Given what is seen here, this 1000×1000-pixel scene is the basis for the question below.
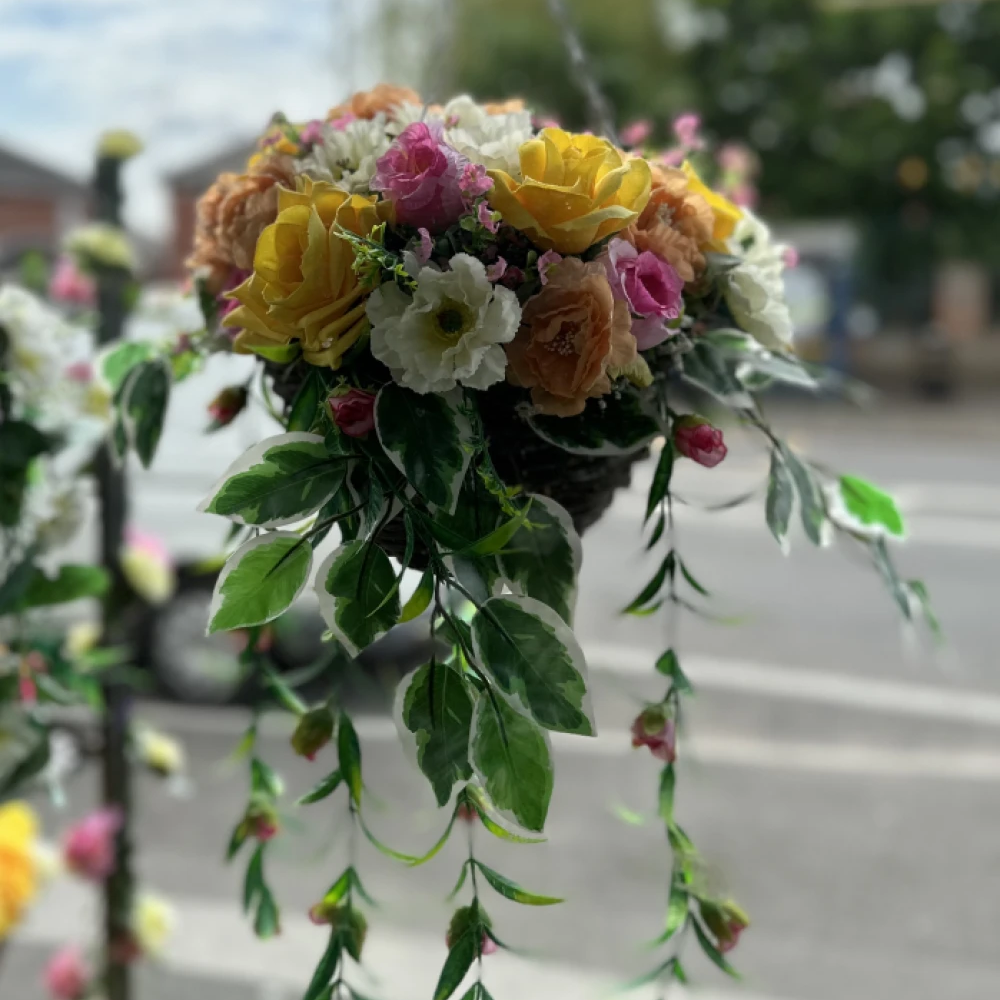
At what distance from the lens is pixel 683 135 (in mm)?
859

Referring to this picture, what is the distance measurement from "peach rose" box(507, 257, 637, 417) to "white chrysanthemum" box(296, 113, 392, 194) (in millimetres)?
151

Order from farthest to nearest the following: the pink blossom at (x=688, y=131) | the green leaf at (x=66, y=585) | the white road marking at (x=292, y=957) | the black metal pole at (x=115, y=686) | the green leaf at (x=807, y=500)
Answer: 1. the white road marking at (x=292, y=957)
2. the black metal pole at (x=115, y=686)
3. the green leaf at (x=66, y=585)
4. the pink blossom at (x=688, y=131)
5. the green leaf at (x=807, y=500)

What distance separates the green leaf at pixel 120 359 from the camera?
949 mm

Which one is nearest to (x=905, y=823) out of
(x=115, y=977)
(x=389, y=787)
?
(x=389, y=787)

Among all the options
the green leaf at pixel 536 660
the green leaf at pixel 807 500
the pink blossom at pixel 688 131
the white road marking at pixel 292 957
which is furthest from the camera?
the white road marking at pixel 292 957

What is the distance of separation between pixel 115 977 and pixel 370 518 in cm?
122

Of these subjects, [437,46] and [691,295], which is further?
[437,46]

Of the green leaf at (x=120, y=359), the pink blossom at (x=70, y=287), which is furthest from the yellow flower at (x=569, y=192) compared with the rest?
the pink blossom at (x=70, y=287)

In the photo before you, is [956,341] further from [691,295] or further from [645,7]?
[691,295]

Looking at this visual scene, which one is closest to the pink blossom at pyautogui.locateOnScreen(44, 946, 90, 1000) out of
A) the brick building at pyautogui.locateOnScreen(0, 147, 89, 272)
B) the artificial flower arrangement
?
the artificial flower arrangement

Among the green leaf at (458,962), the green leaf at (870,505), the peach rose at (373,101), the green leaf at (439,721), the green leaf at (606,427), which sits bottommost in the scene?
the green leaf at (458,962)

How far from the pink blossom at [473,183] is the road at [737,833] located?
0.56 meters

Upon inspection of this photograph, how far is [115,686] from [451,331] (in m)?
1.08

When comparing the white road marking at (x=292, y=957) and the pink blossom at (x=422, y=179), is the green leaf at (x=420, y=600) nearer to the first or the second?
the pink blossom at (x=422, y=179)
